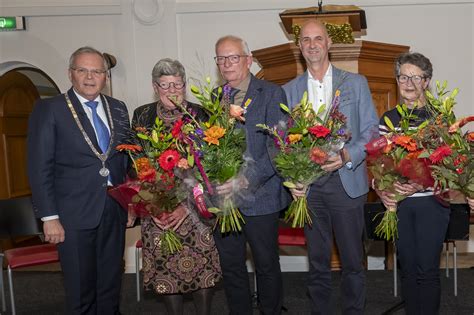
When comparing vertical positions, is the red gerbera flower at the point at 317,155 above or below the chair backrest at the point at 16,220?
above

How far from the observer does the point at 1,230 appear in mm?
4152

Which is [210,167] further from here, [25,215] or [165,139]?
[25,215]

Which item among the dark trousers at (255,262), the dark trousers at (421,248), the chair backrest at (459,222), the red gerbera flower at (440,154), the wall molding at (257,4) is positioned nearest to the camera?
the red gerbera flower at (440,154)

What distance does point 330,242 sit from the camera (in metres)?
3.20

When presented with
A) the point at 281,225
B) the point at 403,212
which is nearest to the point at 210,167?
the point at 403,212

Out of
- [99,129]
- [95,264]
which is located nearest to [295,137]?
[99,129]

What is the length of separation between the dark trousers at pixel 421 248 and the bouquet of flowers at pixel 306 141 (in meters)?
0.54

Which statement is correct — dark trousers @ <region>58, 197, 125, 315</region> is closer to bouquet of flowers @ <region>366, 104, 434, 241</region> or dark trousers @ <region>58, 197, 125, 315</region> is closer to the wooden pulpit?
bouquet of flowers @ <region>366, 104, 434, 241</region>

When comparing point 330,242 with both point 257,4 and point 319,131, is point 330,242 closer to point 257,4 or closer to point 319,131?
point 319,131

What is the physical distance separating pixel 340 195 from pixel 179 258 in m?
0.96

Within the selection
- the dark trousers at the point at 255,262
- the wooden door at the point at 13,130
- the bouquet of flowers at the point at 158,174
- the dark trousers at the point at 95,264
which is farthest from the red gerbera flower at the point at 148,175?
the wooden door at the point at 13,130

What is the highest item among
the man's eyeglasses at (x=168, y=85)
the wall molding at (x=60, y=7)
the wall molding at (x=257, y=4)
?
the wall molding at (x=60, y=7)

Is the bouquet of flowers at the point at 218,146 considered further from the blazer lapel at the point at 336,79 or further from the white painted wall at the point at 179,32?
the white painted wall at the point at 179,32

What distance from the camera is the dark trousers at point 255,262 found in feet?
10.2
